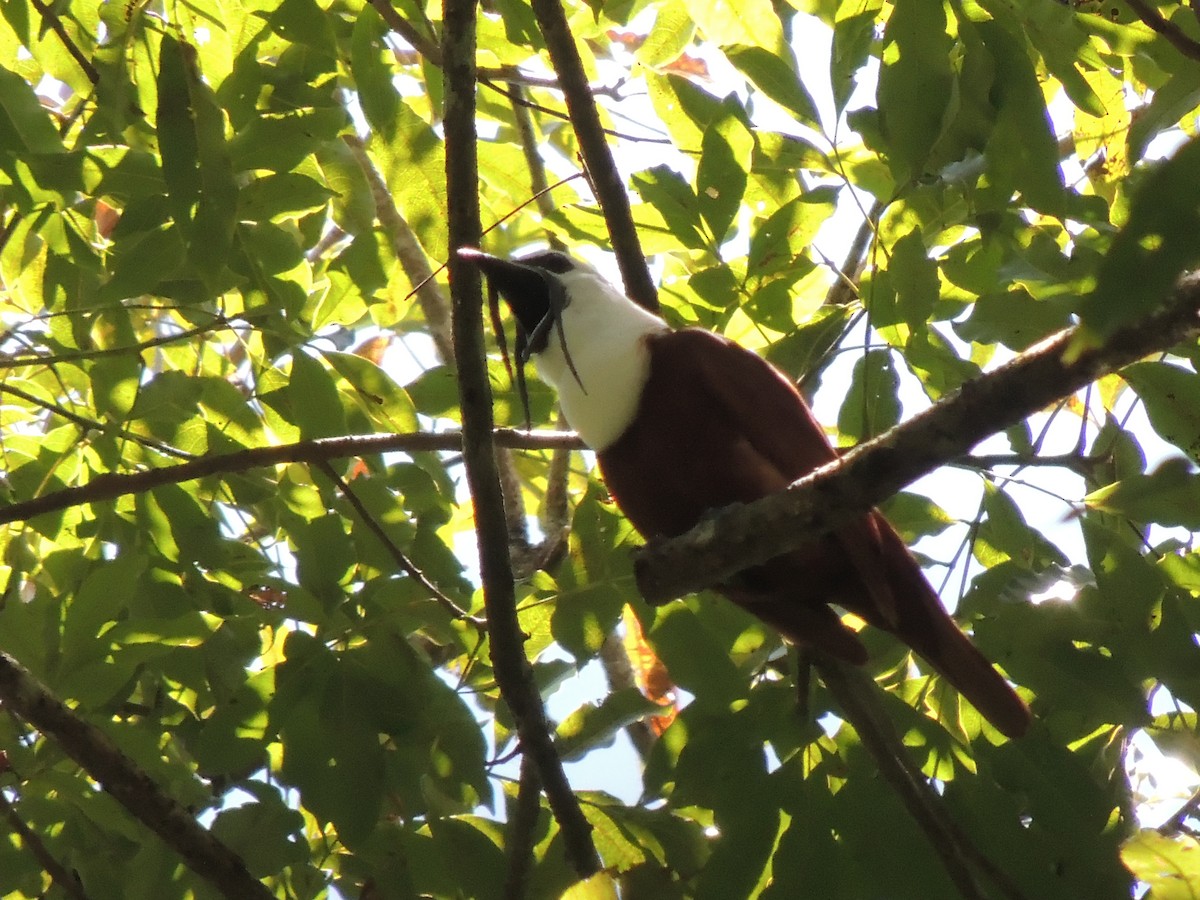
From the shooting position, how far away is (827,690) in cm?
248

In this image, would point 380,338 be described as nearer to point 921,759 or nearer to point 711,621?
point 711,621

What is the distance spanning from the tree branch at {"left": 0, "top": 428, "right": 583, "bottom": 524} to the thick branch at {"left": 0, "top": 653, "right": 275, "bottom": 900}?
314mm

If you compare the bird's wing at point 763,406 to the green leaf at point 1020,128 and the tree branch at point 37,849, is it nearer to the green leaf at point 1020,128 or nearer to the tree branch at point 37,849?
the green leaf at point 1020,128

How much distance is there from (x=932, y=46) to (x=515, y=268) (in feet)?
4.83

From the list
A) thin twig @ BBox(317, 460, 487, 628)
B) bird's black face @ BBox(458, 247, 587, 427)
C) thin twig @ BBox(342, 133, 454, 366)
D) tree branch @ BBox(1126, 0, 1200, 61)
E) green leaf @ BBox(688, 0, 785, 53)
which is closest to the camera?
tree branch @ BBox(1126, 0, 1200, 61)

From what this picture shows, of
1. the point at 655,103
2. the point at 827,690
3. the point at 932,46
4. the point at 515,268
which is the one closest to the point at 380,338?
the point at 515,268

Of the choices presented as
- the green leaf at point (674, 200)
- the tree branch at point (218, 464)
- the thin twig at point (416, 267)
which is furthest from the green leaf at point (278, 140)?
the thin twig at point (416, 267)

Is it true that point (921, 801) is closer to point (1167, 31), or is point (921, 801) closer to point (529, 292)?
point (1167, 31)

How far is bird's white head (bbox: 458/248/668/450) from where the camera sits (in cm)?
287

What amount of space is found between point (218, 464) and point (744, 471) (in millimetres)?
1159

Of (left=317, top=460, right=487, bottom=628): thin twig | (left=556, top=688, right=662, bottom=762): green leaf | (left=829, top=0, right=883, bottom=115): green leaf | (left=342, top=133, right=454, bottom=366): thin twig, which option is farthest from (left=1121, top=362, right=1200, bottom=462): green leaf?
(left=342, top=133, right=454, bottom=366): thin twig

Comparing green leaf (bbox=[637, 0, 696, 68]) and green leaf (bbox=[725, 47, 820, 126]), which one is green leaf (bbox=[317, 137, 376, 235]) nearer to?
green leaf (bbox=[637, 0, 696, 68])

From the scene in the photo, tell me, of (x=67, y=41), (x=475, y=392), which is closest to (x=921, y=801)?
(x=475, y=392)

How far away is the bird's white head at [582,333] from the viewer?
9.40 ft
